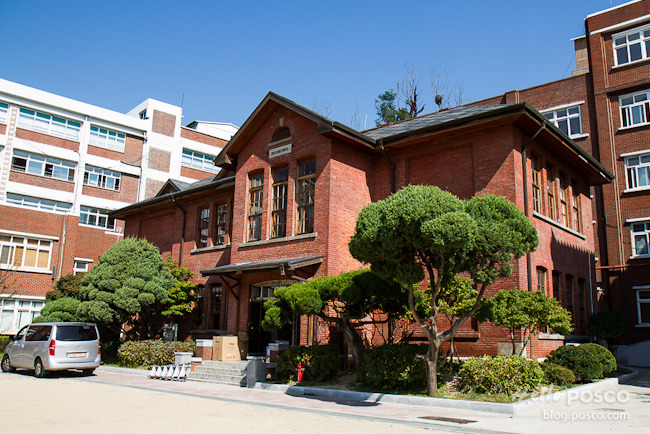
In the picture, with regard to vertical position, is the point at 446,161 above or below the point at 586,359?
above

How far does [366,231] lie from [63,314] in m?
16.7

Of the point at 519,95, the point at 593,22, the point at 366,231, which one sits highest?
the point at 593,22

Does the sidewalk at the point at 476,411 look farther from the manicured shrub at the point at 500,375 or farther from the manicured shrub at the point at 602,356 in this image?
the manicured shrub at the point at 500,375

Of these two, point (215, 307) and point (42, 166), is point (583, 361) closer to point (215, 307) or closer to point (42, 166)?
point (215, 307)

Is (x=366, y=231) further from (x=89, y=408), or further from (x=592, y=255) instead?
(x=592, y=255)

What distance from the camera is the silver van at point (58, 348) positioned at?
52.7 ft

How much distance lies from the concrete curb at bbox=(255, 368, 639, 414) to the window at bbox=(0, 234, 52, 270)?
23663mm

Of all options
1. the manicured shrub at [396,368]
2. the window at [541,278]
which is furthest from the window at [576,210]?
the manicured shrub at [396,368]

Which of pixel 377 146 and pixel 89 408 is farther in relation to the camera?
pixel 377 146

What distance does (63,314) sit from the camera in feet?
72.0

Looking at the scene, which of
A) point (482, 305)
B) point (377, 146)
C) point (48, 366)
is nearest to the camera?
point (482, 305)

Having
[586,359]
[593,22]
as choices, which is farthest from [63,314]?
[593,22]

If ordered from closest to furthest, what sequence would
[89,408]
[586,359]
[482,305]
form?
[89,408] → [482,305] → [586,359]

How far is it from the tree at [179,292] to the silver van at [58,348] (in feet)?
16.0
